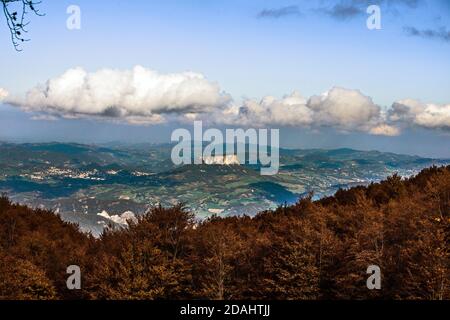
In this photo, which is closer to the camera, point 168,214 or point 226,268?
point 226,268

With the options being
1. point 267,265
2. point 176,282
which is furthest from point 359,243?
point 176,282

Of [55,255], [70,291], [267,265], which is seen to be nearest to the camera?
[267,265]

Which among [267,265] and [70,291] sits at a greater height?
[267,265]

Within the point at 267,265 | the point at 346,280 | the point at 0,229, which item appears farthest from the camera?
the point at 0,229

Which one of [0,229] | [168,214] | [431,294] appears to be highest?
[168,214]

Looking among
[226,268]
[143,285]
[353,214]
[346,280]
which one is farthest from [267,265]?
[353,214]
